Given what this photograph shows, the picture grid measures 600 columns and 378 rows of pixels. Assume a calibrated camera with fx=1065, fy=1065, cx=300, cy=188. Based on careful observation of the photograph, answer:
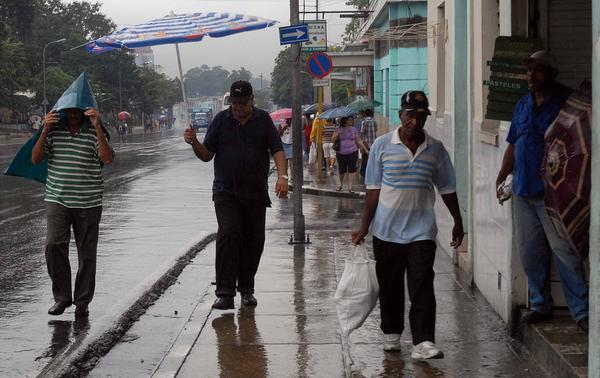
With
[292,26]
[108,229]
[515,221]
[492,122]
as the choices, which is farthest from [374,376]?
[108,229]

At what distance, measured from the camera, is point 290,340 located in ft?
24.6

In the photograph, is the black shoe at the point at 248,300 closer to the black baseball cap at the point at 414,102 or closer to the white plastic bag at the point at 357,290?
the white plastic bag at the point at 357,290

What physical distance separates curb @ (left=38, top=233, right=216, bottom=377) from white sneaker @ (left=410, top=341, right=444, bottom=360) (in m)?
2.15

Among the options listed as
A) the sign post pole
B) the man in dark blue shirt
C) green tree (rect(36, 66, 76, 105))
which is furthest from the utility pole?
green tree (rect(36, 66, 76, 105))

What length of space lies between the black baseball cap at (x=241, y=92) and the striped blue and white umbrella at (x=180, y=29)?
4.82 feet

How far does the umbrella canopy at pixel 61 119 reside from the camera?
829 centimetres

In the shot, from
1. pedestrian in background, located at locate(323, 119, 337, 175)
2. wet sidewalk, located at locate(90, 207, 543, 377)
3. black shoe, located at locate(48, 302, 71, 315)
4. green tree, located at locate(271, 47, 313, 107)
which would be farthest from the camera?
green tree, located at locate(271, 47, 313, 107)

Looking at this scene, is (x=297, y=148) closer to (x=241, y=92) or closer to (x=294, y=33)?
(x=294, y=33)

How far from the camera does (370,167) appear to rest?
671cm

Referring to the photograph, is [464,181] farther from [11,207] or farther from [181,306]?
[11,207]

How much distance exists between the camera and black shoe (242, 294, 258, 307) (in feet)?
28.8

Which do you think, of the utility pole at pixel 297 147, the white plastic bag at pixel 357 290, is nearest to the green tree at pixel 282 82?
the utility pole at pixel 297 147

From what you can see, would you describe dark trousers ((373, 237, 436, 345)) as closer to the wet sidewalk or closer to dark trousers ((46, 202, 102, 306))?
the wet sidewalk

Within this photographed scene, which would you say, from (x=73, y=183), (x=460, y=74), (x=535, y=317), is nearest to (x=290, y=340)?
(x=535, y=317)
